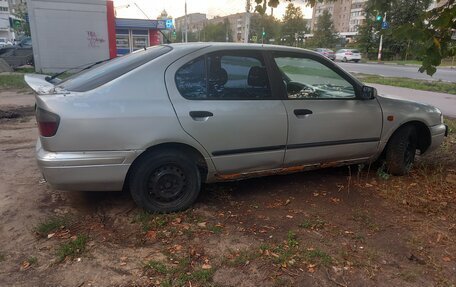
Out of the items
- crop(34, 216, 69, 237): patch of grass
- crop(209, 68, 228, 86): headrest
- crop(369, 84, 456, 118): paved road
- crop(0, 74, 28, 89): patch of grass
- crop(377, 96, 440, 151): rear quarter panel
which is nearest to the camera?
crop(34, 216, 69, 237): patch of grass

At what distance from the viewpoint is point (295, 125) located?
410cm

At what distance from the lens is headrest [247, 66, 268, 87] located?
3.98 metres

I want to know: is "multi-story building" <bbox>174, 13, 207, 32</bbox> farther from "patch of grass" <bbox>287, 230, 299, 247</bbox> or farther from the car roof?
"patch of grass" <bbox>287, 230, 299, 247</bbox>

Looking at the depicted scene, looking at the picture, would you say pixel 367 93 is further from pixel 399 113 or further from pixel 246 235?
pixel 246 235

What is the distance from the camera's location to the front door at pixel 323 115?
4.15 metres

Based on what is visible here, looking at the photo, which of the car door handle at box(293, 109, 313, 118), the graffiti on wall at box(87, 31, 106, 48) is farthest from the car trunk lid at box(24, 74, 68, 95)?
the graffiti on wall at box(87, 31, 106, 48)

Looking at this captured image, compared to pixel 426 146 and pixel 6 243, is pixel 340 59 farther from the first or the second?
pixel 6 243

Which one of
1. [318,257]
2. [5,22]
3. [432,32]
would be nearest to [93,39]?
[432,32]

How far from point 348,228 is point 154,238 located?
175 centimetres

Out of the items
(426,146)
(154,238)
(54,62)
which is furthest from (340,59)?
(154,238)

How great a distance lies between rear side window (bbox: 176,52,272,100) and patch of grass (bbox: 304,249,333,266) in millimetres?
1583

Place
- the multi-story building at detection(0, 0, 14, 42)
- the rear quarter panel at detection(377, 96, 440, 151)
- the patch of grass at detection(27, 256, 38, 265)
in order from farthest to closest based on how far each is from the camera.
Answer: the multi-story building at detection(0, 0, 14, 42), the rear quarter panel at detection(377, 96, 440, 151), the patch of grass at detection(27, 256, 38, 265)

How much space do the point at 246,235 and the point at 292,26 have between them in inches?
2679

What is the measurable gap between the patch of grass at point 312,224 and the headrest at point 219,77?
1527mm
